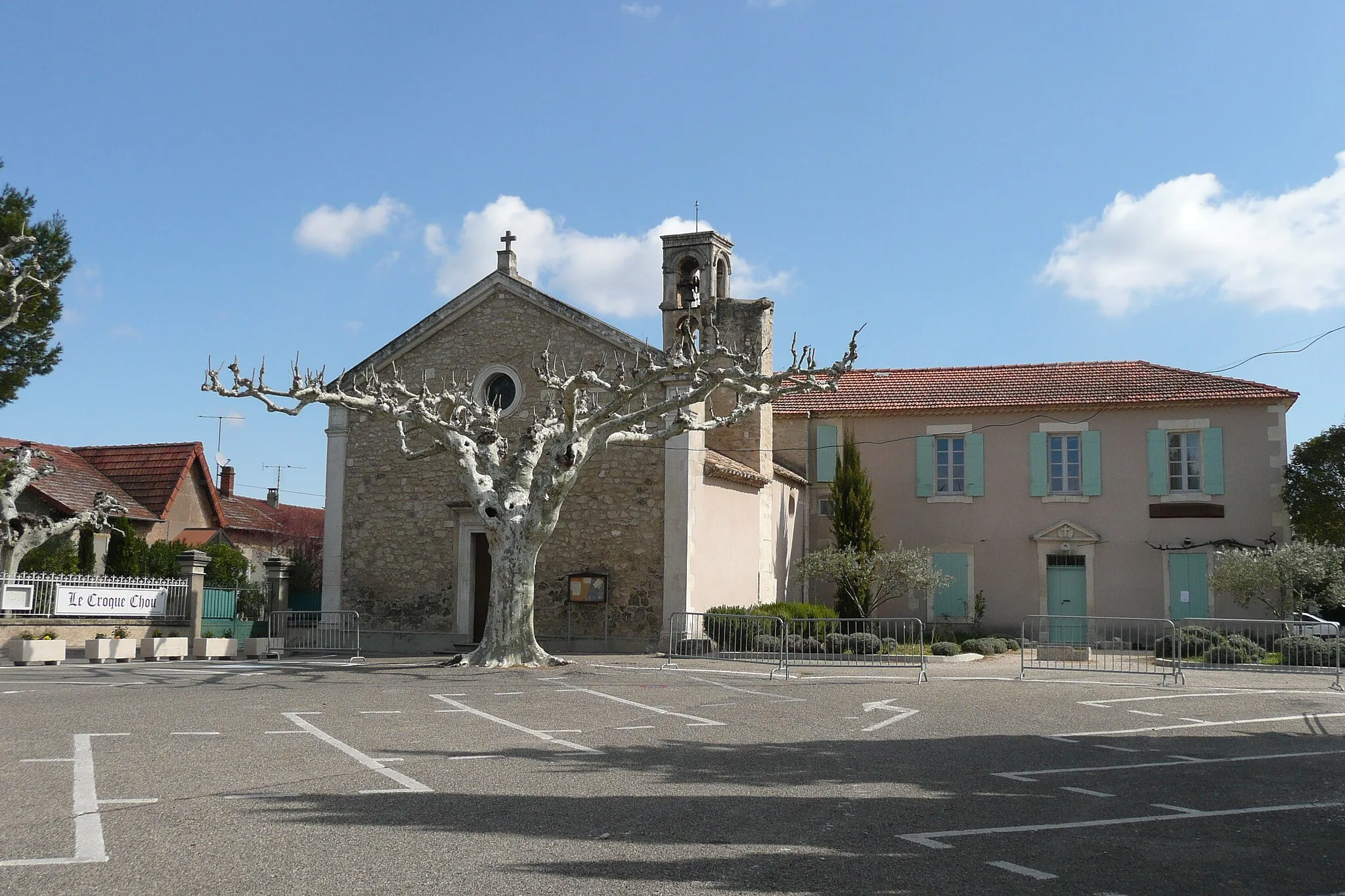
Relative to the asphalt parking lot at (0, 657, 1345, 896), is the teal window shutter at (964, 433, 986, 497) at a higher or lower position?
higher

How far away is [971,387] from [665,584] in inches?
395

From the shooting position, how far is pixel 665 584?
19844 millimetres

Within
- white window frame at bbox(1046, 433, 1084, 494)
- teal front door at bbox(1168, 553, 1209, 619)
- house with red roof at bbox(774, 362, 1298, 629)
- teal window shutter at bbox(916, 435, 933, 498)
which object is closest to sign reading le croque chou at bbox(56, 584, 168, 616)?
house with red roof at bbox(774, 362, 1298, 629)

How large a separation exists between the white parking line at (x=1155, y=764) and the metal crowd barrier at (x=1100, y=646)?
5381 mm

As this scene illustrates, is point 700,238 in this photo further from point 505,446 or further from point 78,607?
point 78,607

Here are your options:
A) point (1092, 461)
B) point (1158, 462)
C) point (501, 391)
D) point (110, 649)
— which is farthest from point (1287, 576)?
point (110, 649)

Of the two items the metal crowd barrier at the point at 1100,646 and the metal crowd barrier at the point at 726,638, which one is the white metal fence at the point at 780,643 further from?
the metal crowd barrier at the point at 1100,646

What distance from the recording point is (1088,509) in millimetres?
24156

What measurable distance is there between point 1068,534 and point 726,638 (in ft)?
31.2

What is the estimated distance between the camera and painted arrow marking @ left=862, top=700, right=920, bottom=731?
10.8m

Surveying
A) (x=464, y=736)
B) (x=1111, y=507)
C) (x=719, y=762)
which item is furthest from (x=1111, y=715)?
(x=1111, y=507)

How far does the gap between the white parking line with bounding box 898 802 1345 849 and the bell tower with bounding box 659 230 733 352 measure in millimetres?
17699

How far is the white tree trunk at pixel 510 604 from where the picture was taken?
52.2 feet

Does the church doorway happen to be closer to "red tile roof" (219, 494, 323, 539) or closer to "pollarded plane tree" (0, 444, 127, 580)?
"pollarded plane tree" (0, 444, 127, 580)
